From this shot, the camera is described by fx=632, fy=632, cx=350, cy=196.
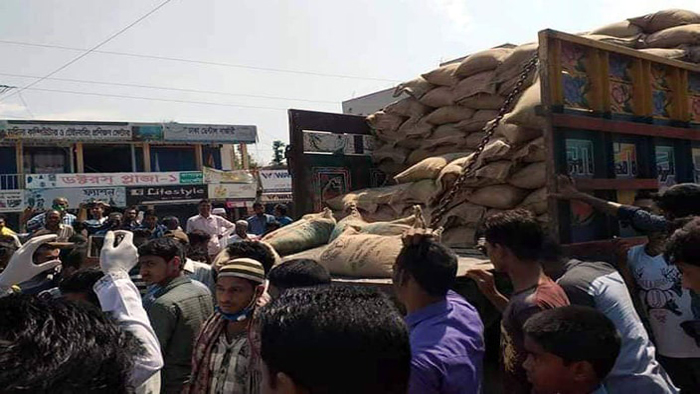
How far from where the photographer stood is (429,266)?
1.93 m

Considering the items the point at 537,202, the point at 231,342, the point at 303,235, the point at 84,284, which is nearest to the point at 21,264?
the point at 84,284

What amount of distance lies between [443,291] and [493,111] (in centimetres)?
257

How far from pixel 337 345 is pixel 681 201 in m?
2.26

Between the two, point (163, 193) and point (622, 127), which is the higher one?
point (163, 193)

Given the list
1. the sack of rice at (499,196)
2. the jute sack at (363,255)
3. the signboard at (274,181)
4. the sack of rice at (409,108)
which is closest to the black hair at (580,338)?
the jute sack at (363,255)

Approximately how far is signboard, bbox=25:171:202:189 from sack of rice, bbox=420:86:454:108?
2006 cm

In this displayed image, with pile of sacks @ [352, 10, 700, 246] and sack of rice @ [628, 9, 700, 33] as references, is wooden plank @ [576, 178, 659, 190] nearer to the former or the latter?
pile of sacks @ [352, 10, 700, 246]

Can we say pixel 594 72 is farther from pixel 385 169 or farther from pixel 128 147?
pixel 128 147

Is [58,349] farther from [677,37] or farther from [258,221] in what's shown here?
[258,221]

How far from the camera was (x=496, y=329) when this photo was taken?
322cm

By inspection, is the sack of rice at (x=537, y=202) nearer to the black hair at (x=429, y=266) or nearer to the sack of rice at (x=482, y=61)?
the sack of rice at (x=482, y=61)

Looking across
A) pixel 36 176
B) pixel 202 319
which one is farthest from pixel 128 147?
pixel 202 319

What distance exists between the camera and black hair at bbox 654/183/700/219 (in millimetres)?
2688

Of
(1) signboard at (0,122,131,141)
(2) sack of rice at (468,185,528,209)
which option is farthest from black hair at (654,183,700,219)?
(1) signboard at (0,122,131,141)
